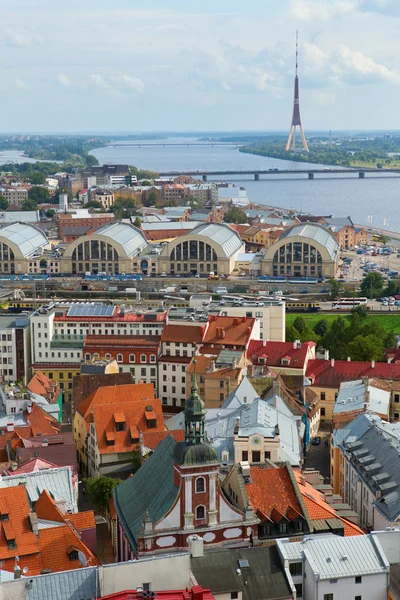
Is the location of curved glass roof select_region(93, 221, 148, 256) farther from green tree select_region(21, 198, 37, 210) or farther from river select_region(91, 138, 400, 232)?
river select_region(91, 138, 400, 232)

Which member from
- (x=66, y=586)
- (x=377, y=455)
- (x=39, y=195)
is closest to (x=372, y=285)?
(x=377, y=455)

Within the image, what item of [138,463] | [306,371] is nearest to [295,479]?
[138,463]

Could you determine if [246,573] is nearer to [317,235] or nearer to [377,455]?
[377,455]

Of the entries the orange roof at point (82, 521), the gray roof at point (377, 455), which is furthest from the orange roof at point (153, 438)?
the orange roof at point (82, 521)

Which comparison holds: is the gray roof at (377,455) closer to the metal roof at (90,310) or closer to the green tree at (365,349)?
the green tree at (365,349)

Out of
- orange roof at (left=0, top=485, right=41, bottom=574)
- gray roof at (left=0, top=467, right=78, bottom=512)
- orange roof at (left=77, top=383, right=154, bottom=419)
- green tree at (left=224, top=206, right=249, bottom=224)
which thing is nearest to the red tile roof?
orange roof at (left=77, top=383, right=154, bottom=419)

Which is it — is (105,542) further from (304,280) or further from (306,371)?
(304,280)
